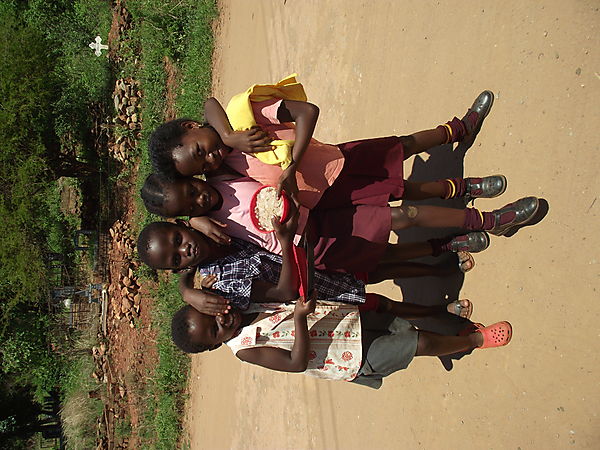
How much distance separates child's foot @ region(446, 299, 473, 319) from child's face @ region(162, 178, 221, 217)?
5.22 ft

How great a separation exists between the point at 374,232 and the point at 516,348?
948mm

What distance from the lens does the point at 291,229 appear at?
2.28 m

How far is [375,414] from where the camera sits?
3.73 meters

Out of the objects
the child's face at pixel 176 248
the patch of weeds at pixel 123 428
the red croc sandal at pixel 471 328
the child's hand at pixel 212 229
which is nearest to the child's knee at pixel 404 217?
the red croc sandal at pixel 471 328

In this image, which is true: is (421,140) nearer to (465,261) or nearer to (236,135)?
(465,261)

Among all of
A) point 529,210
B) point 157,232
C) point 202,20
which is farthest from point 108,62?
point 529,210

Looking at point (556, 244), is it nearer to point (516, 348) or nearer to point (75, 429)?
point (516, 348)

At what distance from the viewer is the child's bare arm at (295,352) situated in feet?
7.59

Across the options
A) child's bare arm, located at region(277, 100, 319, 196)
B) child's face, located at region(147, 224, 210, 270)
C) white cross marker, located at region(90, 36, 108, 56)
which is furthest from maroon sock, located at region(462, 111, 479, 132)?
white cross marker, located at region(90, 36, 108, 56)

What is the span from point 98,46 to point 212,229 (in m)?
10.6

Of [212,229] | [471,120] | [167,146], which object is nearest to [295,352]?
[212,229]

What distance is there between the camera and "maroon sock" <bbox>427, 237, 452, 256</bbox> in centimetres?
300

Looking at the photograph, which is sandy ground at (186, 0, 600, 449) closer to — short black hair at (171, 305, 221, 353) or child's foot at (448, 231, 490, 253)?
child's foot at (448, 231, 490, 253)

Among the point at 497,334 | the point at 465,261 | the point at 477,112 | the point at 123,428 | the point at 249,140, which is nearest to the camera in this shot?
the point at 249,140
